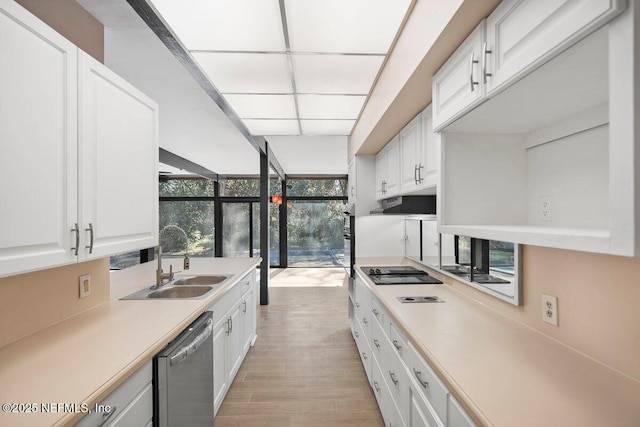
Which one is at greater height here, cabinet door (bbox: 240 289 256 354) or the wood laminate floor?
cabinet door (bbox: 240 289 256 354)

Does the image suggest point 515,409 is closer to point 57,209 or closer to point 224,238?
point 57,209

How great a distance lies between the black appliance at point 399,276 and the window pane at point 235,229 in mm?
5919

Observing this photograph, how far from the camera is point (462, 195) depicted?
1.52 m

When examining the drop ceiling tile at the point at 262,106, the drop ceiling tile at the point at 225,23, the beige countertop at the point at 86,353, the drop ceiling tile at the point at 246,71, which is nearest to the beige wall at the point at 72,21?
the drop ceiling tile at the point at 225,23

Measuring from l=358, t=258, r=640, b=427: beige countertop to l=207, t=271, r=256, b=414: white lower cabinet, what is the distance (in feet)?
4.31

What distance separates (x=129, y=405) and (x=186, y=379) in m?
0.40

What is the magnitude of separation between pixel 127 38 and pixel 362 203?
8.67 feet

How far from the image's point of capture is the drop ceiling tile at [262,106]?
9.18 ft

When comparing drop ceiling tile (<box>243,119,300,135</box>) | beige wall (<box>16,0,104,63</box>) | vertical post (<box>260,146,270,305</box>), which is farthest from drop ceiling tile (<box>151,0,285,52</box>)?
vertical post (<box>260,146,270,305</box>)

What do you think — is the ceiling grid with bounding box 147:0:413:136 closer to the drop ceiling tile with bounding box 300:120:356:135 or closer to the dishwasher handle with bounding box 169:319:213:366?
the drop ceiling tile with bounding box 300:120:356:135

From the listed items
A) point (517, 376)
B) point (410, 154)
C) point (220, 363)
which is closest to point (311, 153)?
point (410, 154)

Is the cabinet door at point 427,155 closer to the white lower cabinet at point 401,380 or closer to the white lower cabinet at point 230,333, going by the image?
the white lower cabinet at point 401,380

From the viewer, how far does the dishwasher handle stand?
1388 millimetres

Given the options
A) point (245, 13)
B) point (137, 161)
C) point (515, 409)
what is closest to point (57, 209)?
point (137, 161)
